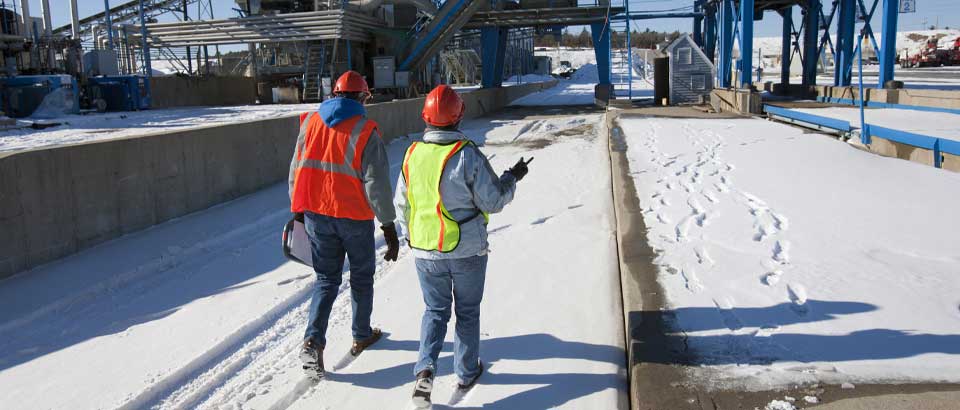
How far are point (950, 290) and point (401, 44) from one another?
116ft

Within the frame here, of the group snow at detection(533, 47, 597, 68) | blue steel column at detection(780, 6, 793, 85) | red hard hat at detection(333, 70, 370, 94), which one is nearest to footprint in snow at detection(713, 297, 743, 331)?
red hard hat at detection(333, 70, 370, 94)

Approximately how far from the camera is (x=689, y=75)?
30.1 m

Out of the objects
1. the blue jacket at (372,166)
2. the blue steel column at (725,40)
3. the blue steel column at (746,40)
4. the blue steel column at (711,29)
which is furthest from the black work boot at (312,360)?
the blue steel column at (711,29)

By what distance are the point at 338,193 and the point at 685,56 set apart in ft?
92.0

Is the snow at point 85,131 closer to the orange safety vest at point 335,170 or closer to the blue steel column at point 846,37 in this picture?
the orange safety vest at point 335,170

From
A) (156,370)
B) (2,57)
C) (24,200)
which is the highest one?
(2,57)

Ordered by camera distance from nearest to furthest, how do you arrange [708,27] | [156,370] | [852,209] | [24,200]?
1. [156,370]
2. [24,200]
3. [852,209]
4. [708,27]

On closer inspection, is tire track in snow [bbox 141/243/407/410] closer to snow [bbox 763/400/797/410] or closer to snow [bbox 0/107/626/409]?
snow [bbox 0/107/626/409]

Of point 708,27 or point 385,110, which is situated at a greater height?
point 708,27

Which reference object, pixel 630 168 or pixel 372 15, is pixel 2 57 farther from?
pixel 630 168

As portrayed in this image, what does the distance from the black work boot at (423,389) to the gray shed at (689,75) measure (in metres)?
27.8

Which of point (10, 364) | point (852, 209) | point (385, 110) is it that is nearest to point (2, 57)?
point (385, 110)

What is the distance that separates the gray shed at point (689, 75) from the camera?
2997cm

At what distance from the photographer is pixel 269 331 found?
554cm
